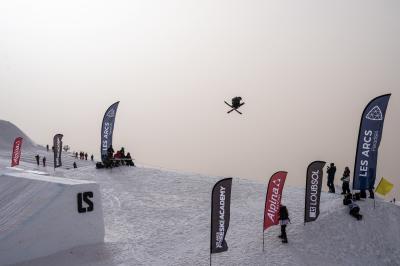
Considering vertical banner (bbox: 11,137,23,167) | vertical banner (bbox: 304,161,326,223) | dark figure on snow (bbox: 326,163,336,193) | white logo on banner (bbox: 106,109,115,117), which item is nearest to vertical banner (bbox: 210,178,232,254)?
vertical banner (bbox: 304,161,326,223)

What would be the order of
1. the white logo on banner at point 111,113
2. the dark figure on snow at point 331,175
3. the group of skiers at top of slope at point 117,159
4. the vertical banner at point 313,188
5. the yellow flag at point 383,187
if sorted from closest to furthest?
the vertical banner at point 313,188 < the yellow flag at point 383,187 < the dark figure on snow at point 331,175 < the group of skiers at top of slope at point 117,159 < the white logo on banner at point 111,113

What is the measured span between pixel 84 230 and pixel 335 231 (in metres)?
9.42

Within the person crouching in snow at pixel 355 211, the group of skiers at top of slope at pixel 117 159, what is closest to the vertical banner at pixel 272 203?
the person crouching in snow at pixel 355 211

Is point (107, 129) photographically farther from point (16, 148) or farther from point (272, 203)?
point (272, 203)

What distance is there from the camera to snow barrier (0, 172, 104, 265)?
1384 cm

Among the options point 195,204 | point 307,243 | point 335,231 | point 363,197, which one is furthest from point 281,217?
point 195,204

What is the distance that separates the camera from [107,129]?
1171 inches

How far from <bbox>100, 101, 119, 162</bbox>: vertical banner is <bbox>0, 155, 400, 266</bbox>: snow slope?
25.7 feet

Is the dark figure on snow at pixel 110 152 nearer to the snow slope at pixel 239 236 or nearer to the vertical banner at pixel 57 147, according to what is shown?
the vertical banner at pixel 57 147

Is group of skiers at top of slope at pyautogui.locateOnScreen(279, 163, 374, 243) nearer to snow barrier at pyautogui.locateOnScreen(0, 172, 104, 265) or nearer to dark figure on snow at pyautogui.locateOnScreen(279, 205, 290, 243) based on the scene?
dark figure on snow at pyautogui.locateOnScreen(279, 205, 290, 243)

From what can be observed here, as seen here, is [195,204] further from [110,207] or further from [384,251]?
[384,251]

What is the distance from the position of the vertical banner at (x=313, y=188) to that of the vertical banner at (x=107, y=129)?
1741cm

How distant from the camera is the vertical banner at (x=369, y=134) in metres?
17.0

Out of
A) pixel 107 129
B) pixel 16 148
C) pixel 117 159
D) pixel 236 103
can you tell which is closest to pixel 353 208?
pixel 236 103
